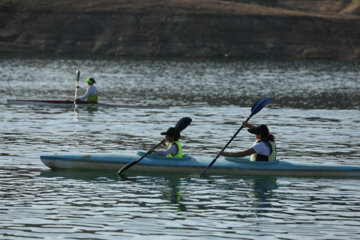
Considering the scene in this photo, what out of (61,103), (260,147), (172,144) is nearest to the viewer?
(260,147)

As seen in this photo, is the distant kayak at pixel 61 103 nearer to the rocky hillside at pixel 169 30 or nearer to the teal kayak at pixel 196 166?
the teal kayak at pixel 196 166

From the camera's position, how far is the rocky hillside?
102500 mm

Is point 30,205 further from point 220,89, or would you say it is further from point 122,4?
point 122,4

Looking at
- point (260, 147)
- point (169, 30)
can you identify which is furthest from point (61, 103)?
point (169, 30)

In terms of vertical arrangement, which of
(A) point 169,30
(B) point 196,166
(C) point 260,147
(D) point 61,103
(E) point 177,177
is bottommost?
(E) point 177,177

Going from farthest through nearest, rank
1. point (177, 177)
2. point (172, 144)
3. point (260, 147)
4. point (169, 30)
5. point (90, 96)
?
1. point (169, 30)
2. point (90, 96)
3. point (172, 144)
4. point (177, 177)
5. point (260, 147)

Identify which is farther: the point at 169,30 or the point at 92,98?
the point at 169,30

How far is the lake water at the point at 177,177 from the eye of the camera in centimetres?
1586

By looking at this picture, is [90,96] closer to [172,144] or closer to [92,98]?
[92,98]

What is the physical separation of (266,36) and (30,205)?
8959cm

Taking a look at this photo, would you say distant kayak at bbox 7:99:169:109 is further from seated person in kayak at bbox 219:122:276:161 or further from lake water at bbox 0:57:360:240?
seated person in kayak at bbox 219:122:276:161

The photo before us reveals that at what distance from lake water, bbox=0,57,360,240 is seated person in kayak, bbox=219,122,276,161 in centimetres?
58

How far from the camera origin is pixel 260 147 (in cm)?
2103

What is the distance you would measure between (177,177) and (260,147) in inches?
87.0
